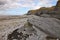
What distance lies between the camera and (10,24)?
4.02m

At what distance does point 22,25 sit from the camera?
3.78 meters

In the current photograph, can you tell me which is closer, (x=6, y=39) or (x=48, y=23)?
(x=6, y=39)

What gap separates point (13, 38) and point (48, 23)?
111 centimetres

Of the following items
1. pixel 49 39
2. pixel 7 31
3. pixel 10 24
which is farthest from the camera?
pixel 10 24

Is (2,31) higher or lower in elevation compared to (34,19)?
lower

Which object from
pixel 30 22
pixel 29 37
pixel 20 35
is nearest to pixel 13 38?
pixel 20 35

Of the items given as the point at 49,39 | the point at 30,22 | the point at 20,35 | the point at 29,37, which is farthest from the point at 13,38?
the point at 49,39

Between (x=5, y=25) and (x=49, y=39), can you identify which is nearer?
(x=49, y=39)

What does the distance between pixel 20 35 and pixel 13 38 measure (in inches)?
8.0

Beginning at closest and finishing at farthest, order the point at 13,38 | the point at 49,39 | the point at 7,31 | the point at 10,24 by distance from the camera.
Result: the point at 49,39 → the point at 13,38 → the point at 7,31 → the point at 10,24

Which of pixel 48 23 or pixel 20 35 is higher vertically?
pixel 48 23

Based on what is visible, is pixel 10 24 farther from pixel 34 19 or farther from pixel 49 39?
pixel 49 39

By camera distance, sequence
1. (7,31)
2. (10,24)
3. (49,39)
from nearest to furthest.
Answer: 1. (49,39)
2. (7,31)
3. (10,24)

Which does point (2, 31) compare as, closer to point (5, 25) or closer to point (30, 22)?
point (5, 25)
